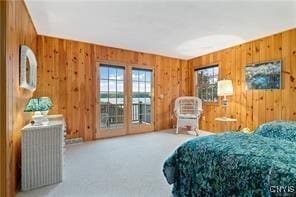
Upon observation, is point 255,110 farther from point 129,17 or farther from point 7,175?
point 7,175

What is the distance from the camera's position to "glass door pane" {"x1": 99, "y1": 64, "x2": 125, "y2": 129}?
4820 millimetres

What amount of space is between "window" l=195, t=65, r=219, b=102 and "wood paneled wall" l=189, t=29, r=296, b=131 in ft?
0.67

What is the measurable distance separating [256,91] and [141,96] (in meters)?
2.91

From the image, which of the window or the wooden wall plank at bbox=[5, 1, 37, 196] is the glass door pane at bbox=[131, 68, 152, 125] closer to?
the window

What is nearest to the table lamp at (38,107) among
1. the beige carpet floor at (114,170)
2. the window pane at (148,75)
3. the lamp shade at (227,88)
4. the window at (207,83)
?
the beige carpet floor at (114,170)

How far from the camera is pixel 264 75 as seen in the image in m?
4.05

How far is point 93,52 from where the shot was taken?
4.63 m

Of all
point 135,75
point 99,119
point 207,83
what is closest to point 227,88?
point 207,83

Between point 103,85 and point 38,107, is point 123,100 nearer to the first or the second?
point 103,85

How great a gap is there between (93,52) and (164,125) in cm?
299

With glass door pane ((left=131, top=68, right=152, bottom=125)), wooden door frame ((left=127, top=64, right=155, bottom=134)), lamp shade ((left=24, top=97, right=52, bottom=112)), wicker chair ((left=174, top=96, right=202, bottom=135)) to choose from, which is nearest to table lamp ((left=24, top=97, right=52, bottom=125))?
lamp shade ((left=24, top=97, right=52, bottom=112))

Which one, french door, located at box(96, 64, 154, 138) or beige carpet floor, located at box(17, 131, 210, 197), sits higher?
french door, located at box(96, 64, 154, 138)

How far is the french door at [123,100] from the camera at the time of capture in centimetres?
482

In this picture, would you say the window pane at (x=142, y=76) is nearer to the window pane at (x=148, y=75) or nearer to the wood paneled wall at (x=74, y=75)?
the window pane at (x=148, y=75)
